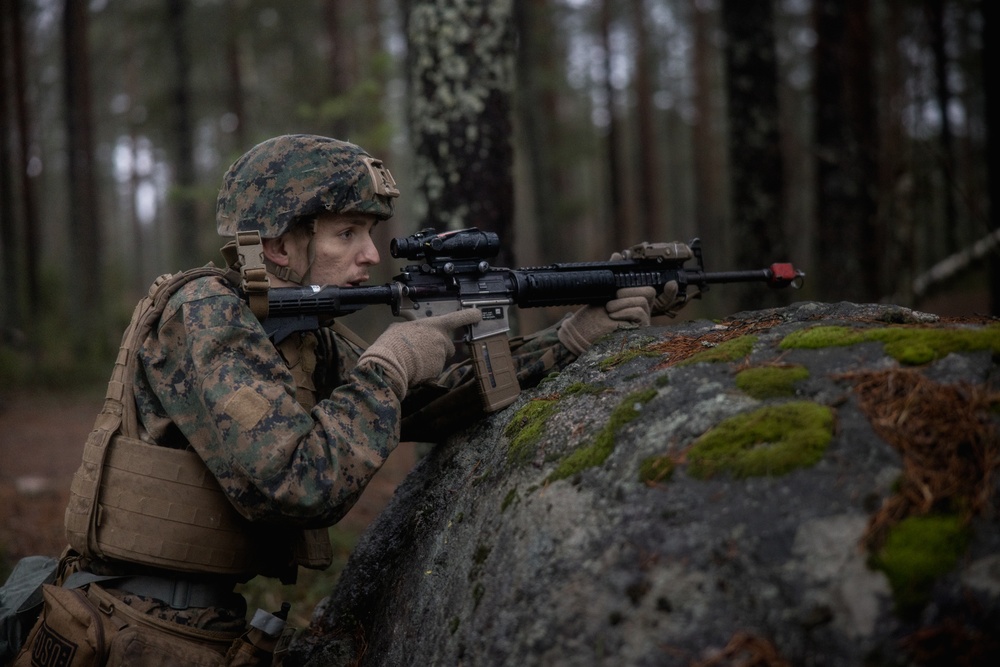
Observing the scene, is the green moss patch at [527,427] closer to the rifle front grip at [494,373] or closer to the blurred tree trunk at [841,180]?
the rifle front grip at [494,373]

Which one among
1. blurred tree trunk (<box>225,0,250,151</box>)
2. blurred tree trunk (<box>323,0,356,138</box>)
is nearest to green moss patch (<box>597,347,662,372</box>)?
blurred tree trunk (<box>323,0,356,138</box>)

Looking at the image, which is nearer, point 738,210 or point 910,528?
point 910,528

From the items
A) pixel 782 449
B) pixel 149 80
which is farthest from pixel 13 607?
pixel 149 80

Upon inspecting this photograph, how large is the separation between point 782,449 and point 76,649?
271cm

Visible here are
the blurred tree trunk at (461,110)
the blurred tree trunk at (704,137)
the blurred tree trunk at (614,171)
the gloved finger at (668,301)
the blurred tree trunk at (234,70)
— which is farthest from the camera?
the blurred tree trunk at (704,137)

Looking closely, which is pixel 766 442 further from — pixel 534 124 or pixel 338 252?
pixel 534 124

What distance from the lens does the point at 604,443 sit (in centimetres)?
265

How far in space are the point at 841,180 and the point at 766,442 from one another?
7.84m

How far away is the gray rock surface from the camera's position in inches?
75.8

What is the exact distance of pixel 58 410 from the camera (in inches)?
519

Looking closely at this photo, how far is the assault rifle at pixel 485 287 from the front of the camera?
11.2 feet

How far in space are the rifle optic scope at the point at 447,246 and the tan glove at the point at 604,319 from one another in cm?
52

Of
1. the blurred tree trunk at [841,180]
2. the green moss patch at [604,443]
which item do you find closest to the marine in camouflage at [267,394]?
the green moss patch at [604,443]

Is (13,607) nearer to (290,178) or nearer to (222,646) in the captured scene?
(222,646)
